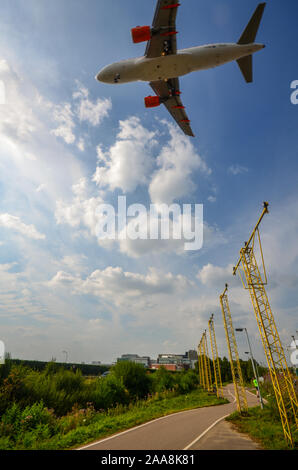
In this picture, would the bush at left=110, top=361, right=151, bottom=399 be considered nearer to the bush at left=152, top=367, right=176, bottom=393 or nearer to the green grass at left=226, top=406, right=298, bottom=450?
the bush at left=152, top=367, right=176, bottom=393

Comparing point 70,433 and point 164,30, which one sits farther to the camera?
point 164,30

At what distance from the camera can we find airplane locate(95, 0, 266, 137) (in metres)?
13.3

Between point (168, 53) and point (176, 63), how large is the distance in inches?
28.6

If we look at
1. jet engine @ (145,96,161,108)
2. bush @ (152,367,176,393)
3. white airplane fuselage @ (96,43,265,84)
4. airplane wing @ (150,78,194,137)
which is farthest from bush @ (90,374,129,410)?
white airplane fuselage @ (96,43,265,84)

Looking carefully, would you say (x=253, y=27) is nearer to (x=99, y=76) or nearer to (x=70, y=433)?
(x=99, y=76)

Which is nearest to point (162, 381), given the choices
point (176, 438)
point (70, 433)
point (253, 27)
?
point (176, 438)

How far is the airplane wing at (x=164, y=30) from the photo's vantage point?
12953mm

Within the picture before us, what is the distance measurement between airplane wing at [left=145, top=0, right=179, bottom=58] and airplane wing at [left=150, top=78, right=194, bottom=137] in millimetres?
3403

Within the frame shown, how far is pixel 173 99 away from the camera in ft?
60.2

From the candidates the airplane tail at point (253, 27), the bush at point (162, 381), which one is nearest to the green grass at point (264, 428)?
the bush at point (162, 381)

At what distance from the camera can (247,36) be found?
14.9m

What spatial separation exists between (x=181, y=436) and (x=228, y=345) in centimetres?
876

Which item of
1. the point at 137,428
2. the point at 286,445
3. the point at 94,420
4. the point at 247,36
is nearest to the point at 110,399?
the point at 94,420
